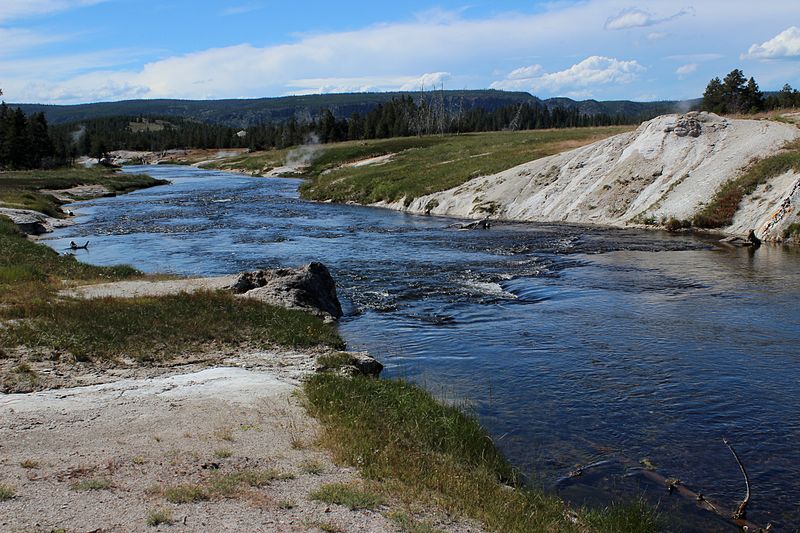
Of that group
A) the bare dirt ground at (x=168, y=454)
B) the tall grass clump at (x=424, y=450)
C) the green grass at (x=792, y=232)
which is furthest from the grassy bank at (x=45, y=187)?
the green grass at (x=792, y=232)

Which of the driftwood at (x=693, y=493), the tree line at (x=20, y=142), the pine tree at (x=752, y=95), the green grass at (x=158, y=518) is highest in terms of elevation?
the pine tree at (x=752, y=95)

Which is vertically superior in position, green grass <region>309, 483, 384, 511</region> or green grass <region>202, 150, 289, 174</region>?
green grass <region>202, 150, 289, 174</region>

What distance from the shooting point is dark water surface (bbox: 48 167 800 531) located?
38.7 feet

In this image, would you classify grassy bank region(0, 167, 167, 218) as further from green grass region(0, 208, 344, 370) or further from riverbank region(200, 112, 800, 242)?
green grass region(0, 208, 344, 370)

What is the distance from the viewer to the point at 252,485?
29.3ft

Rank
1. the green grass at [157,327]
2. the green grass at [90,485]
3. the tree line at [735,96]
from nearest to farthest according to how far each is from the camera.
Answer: the green grass at [90,485] < the green grass at [157,327] < the tree line at [735,96]

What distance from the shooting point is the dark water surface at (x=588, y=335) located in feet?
38.7

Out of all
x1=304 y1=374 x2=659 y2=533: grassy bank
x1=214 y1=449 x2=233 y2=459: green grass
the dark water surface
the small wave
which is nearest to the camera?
x1=304 y1=374 x2=659 y2=533: grassy bank

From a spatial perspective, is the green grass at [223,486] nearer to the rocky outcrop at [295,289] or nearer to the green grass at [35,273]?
the green grass at [35,273]

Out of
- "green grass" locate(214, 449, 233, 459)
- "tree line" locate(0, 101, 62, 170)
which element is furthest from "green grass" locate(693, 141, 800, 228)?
"tree line" locate(0, 101, 62, 170)

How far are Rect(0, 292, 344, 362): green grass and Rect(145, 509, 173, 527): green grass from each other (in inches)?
314

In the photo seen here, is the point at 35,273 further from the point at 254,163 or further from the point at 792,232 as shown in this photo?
the point at 254,163

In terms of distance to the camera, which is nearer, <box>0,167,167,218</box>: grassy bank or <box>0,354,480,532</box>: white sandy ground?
<box>0,354,480,532</box>: white sandy ground

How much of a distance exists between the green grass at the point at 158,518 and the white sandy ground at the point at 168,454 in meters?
0.07
